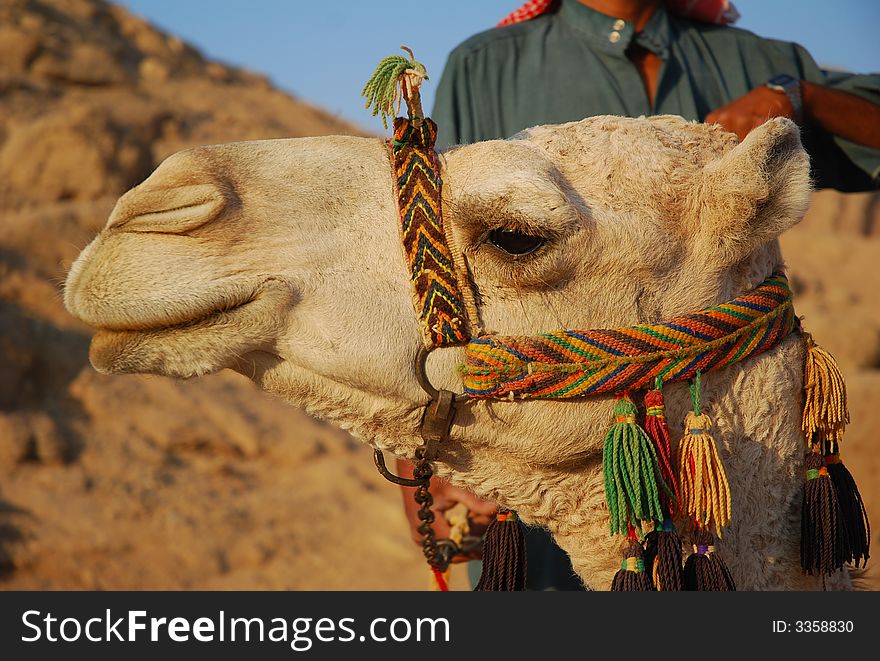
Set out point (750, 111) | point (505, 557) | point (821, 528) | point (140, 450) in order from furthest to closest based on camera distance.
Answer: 1. point (140, 450)
2. point (750, 111)
3. point (505, 557)
4. point (821, 528)

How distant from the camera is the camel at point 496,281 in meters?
1.89

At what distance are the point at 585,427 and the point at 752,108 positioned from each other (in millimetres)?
1152

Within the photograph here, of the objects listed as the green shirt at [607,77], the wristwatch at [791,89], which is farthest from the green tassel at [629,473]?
the green shirt at [607,77]

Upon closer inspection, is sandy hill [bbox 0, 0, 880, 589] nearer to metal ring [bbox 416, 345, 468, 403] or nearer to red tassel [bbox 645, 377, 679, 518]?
metal ring [bbox 416, 345, 468, 403]

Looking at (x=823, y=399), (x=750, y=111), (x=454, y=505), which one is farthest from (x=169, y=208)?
(x=750, y=111)

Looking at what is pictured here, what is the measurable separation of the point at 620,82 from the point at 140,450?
24.9 ft

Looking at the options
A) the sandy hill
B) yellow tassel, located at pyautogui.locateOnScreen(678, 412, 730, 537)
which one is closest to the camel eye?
yellow tassel, located at pyautogui.locateOnScreen(678, 412, 730, 537)

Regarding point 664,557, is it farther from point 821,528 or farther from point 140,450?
point 140,450

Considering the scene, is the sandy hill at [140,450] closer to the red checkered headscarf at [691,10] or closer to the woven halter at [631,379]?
the red checkered headscarf at [691,10]

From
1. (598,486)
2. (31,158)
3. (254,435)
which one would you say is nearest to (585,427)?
(598,486)

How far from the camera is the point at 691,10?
322 cm

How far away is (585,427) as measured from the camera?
2.02 m

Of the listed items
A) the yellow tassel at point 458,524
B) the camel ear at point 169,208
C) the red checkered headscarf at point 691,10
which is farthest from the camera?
the red checkered headscarf at point 691,10

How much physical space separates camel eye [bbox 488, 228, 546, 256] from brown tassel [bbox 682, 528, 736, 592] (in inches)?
28.0
